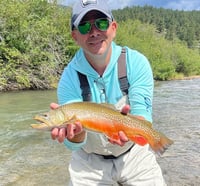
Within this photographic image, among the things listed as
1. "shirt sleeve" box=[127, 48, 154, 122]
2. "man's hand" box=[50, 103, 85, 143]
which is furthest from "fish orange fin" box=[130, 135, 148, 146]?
"man's hand" box=[50, 103, 85, 143]

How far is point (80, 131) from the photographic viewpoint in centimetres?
308

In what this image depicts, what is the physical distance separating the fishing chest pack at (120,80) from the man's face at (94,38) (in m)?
0.20

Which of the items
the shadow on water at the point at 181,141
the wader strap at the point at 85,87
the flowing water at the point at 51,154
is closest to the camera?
the wader strap at the point at 85,87

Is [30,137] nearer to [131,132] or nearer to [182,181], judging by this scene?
[182,181]

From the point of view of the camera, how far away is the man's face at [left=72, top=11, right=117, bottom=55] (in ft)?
10.7

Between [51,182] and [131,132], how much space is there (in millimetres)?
4075

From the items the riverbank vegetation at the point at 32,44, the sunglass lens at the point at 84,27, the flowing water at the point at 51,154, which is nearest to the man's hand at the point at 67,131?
the sunglass lens at the point at 84,27

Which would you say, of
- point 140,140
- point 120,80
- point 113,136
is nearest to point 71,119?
point 113,136

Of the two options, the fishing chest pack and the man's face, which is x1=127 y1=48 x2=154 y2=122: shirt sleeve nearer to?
the fishing chest pack

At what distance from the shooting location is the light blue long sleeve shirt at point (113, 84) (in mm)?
3359

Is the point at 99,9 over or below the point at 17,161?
over

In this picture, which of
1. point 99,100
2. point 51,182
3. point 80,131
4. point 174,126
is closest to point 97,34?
point 99,100

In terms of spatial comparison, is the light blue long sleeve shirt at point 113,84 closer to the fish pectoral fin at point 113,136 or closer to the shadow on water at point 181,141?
the fish pectoral fin at point 113,136

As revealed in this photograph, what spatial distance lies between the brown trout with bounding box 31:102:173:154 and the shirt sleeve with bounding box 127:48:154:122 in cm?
29
